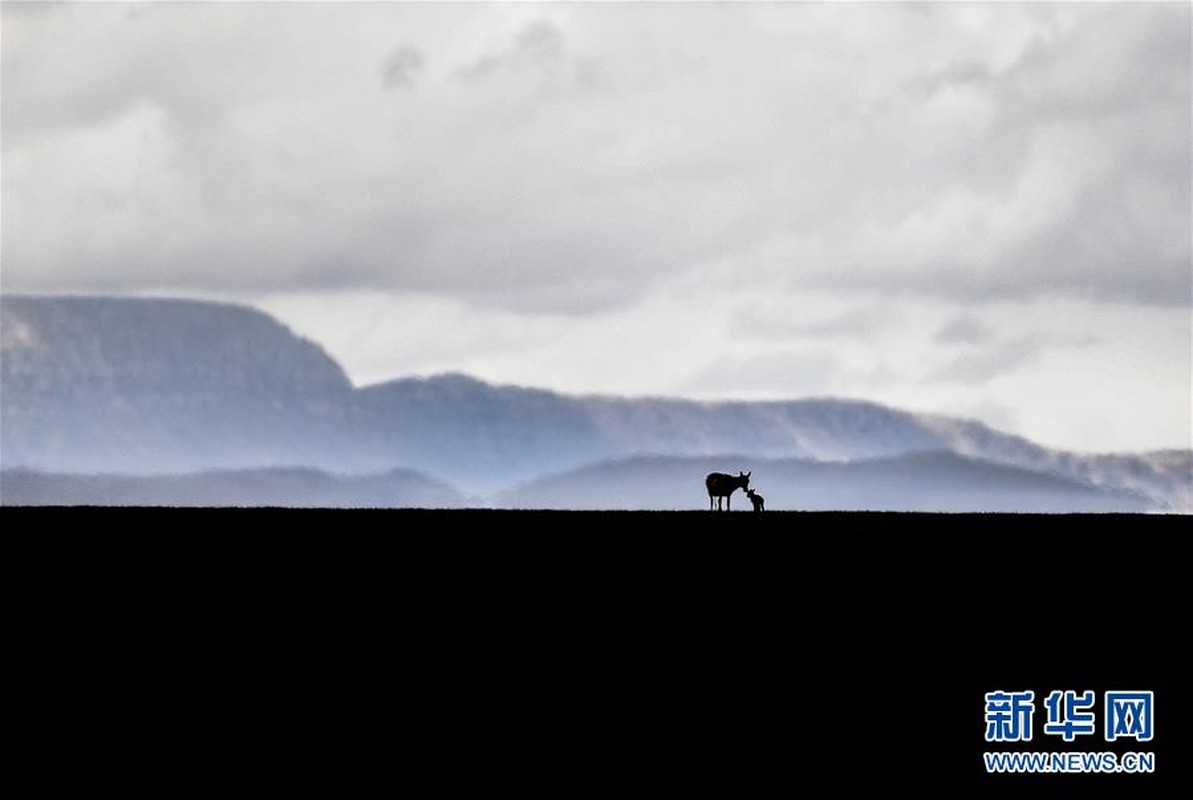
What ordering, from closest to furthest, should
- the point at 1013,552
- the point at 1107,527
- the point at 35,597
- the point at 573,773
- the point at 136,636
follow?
the point at 573,773, the point at 136,636, the point at 35,597, the point at 1013,552, the point at 1107,527

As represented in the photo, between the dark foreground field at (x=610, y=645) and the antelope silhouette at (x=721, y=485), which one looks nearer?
the dark foreground field at (x=610, y=645)

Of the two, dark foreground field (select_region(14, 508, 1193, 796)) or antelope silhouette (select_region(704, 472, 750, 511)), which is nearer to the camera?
dark foreground field (select_region(14, 508, 1193, 796))

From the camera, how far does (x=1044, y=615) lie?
40.4m

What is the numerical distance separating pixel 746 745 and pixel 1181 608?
13.6 m

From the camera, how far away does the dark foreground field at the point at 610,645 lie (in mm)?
30953

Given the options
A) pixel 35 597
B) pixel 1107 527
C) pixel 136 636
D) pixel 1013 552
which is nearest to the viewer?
pixel 136 636

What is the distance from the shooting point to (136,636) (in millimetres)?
37062

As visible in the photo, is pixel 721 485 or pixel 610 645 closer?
pixel 610 645

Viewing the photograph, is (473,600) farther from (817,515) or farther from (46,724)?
(817,515)

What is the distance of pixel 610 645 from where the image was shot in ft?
121

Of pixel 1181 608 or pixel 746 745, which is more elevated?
pixel 1181 608

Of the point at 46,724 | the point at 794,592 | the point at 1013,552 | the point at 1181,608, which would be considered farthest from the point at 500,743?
the point at 1013,552

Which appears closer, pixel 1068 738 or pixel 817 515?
pixel 1068 738

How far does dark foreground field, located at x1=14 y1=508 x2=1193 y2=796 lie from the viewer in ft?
102
